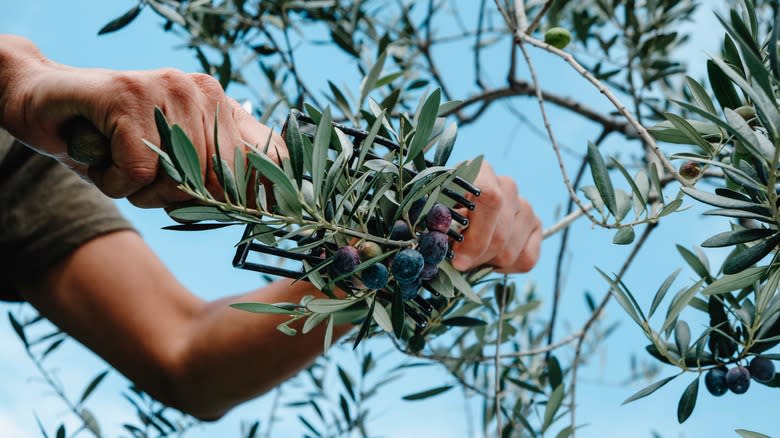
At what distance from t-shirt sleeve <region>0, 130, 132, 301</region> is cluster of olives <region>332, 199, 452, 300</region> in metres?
1.56

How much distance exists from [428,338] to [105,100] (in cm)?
65

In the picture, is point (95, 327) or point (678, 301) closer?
point (678, 301)

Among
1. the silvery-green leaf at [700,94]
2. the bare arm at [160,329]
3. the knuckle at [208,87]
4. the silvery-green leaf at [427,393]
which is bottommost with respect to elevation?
the bare arm at [160,329]

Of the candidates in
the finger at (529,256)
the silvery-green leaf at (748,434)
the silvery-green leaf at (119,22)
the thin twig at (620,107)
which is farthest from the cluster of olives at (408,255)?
the silvery-green leaf at (119,22)

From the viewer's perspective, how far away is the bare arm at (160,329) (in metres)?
1.65

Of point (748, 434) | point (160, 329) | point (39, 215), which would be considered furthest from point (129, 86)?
point (39, 215)

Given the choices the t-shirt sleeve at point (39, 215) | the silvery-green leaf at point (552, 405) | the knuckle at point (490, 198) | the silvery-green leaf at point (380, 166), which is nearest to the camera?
the silvery-green leaf at point (380, 166)

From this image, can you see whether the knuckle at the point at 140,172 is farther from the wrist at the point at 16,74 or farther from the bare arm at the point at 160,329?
the bare arm at the point at 160,329

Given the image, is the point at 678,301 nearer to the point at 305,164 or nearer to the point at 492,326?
the point at 305,164

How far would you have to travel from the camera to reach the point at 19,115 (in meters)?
0.82

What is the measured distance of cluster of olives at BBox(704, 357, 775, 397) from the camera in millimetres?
817

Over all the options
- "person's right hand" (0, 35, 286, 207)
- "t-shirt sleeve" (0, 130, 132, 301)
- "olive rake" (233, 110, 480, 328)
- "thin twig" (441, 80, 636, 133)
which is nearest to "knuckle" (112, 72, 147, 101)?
"person's right hand" (0, 35, 286, 207)

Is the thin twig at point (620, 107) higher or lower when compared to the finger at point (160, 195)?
higher

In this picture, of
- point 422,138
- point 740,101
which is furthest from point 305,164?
point 740,101
